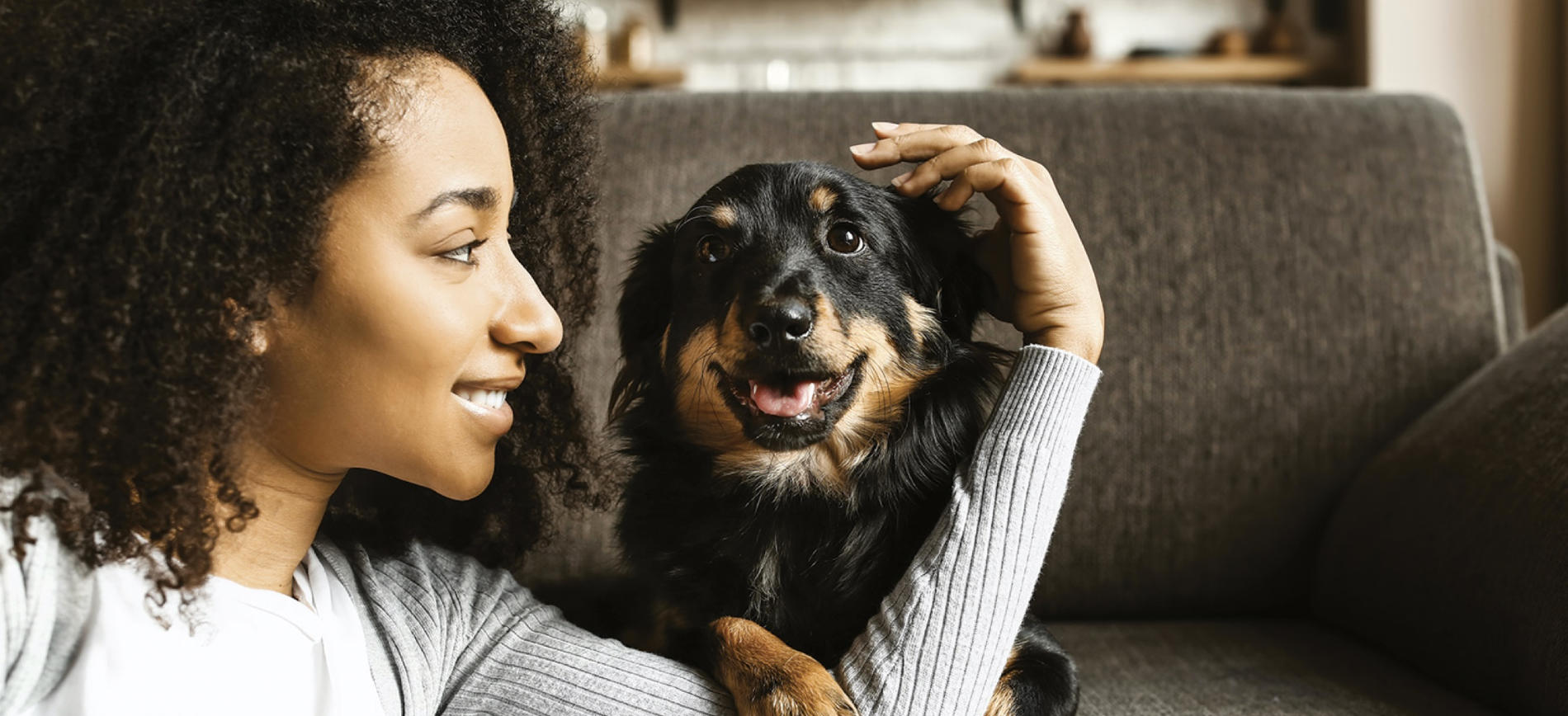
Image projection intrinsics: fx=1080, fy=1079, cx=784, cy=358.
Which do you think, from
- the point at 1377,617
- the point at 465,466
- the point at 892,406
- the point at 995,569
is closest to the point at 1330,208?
the point at 1377,617

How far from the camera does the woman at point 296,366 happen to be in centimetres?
85

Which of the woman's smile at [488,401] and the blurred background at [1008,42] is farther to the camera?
the blurred background at [1008,42]

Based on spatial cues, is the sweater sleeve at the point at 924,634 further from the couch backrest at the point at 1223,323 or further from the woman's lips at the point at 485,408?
the couch backrest at the point at 1223,323

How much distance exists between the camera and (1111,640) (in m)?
1.56

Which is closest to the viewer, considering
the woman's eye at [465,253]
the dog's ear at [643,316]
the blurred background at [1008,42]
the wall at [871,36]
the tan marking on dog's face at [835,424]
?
the woman's eye at [465,253]

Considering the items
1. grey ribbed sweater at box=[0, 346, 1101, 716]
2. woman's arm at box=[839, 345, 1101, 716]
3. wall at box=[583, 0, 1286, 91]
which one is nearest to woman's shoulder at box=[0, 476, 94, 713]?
grey ribbed sweater at box=[0, 346, 1101, 716]

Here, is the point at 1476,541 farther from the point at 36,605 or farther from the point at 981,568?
the point at 36,605

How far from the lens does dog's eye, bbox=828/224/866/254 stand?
125 cm

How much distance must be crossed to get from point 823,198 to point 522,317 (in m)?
0.41

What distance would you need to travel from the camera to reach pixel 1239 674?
138 cm

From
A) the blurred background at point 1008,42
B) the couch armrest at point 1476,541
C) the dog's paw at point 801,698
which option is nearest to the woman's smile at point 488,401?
the dog's paw at point 801,698

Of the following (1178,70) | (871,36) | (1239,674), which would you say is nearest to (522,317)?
(1239,674)

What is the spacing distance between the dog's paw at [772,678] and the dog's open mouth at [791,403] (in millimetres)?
198

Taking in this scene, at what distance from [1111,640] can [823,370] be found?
2.38 feet
